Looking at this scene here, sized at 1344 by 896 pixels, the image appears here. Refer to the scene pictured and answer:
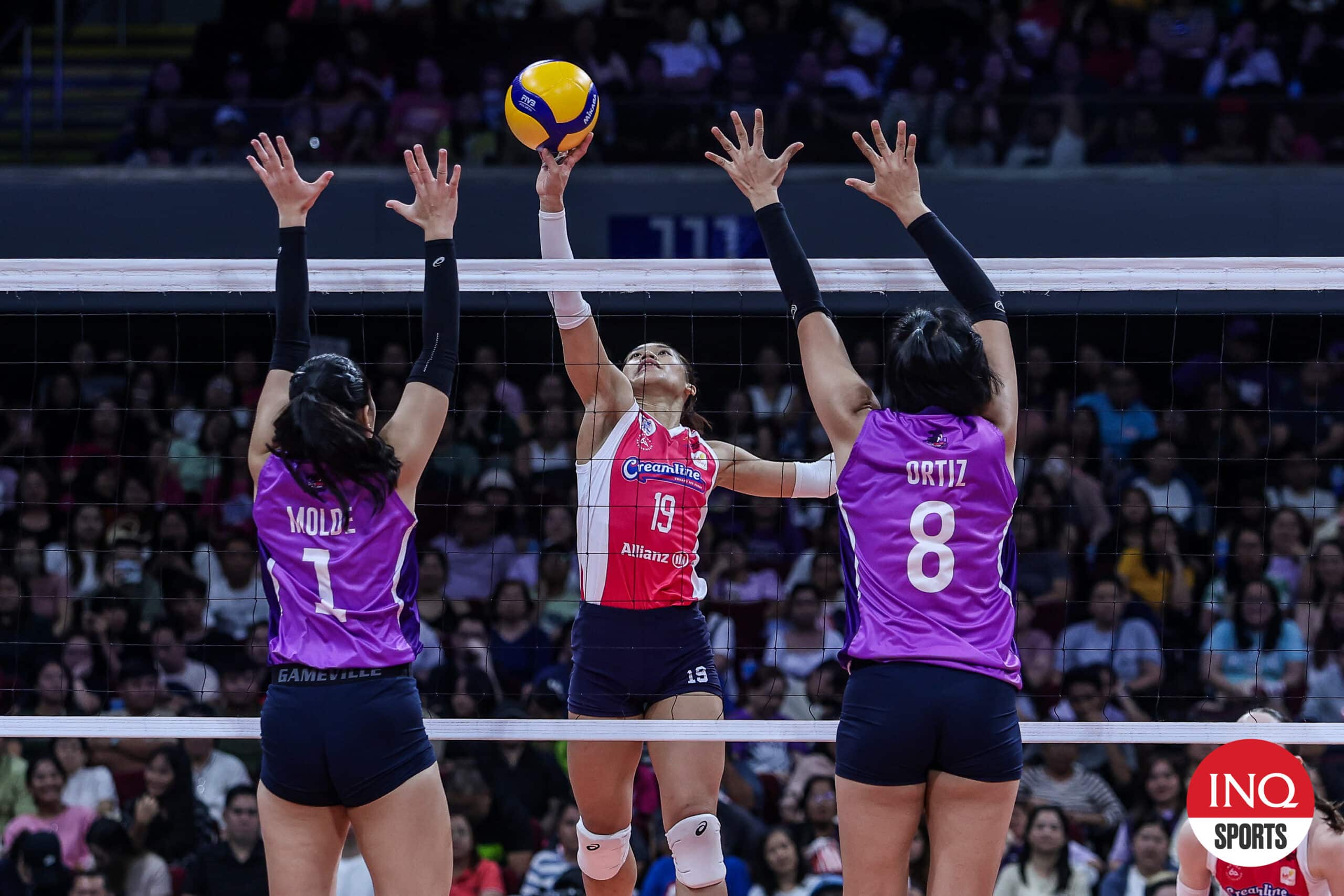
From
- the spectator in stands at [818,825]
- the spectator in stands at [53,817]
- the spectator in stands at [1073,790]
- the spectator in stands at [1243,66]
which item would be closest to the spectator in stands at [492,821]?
the spectator in stands at [818,825]

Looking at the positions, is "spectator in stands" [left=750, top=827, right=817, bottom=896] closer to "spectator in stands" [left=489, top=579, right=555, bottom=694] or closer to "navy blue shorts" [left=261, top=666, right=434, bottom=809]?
"spectator in stands" [left=489, top=579, right=555, bottom=694]

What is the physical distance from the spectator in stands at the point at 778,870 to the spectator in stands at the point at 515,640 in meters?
2.24

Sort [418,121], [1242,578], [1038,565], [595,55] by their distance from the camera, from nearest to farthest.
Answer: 1. [1242,578]
2. [1038,565]
3. [418,121]
4. [595,55]

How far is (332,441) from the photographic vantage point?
396 centimetres

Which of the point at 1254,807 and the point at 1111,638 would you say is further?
the point at 1111,638

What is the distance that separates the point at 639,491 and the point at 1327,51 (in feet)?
33.5

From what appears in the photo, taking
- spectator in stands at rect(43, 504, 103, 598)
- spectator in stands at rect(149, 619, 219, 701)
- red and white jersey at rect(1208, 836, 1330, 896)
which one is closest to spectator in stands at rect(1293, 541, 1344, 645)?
red and white jersey at rect(1208, 836, 1330, 896)

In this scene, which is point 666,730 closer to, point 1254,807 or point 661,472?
point 661,472

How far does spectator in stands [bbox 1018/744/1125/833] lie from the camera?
28.8 feet

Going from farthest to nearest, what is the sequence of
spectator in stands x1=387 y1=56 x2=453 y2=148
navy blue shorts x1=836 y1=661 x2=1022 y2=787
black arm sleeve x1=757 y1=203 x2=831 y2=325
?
1. spectator in stands x1=387 y1=56 x2=453 y2=148
2. black arm sleeve x1=757 y1=203 x2=831 y2=325
3. navy blue shorts x1=836 y1=661 x2=1022 y2=787

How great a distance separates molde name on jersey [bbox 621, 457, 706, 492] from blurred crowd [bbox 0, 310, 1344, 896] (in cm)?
141

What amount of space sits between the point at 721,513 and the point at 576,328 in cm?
629

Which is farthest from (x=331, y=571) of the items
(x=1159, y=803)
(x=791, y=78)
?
(x=791, y=78)

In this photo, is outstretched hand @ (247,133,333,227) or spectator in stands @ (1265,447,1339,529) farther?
spectator in stands @ (1265,447,1339,529)
